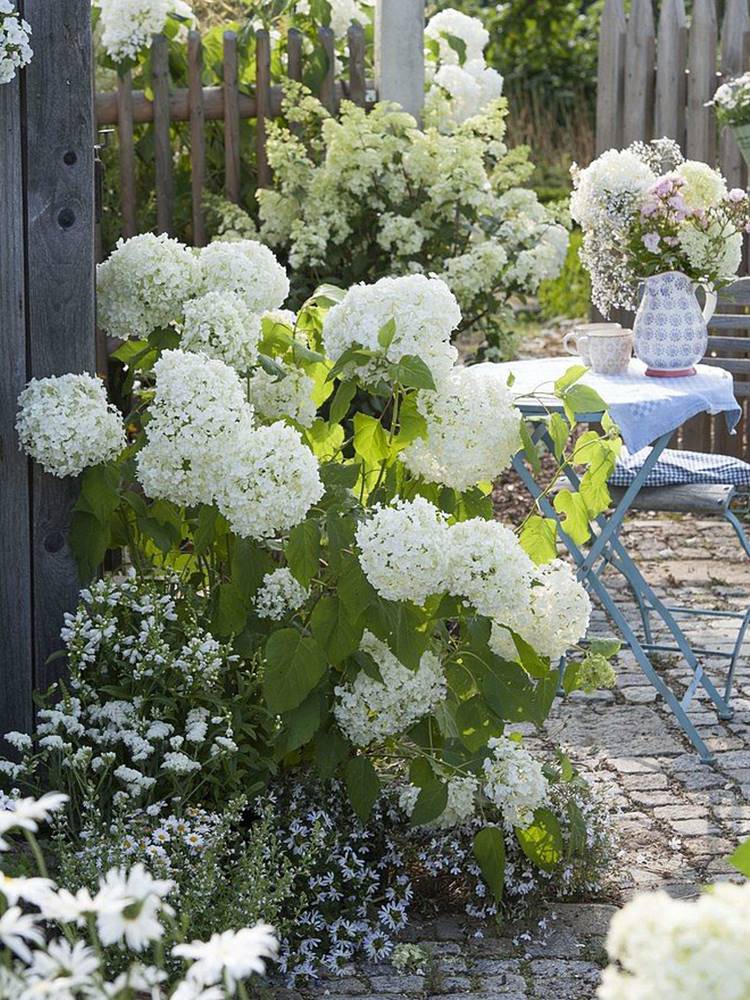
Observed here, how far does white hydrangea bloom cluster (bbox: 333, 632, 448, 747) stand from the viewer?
11.1ft

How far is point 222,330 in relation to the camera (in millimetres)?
3514

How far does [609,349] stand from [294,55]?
202cm

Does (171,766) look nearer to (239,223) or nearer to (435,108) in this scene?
(239,223)

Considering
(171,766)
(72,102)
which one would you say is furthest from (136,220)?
(171,766)

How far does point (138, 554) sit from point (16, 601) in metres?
0.30

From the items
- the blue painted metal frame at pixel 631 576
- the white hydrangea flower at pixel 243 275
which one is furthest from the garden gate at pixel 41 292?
the blue painted metal frame at pixel 631 576

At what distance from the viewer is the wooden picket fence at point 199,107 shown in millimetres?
5930

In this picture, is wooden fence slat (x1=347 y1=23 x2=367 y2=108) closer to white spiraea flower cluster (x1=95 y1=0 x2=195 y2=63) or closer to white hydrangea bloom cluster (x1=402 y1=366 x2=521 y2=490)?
white spiraea flower cluster (x1=95 y1=0 x2=195 y2=63)

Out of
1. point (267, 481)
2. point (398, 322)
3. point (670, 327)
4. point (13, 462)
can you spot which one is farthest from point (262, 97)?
point (267, 481)

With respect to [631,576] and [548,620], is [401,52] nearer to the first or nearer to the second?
[631,576]

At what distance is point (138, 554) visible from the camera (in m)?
3.83

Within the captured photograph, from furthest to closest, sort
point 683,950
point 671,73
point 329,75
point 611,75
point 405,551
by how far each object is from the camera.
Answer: point 611,75, point 671,73, point 329,75, point 405,551, point 683,950

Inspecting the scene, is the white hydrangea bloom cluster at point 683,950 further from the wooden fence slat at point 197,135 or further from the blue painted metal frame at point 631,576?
the wooden fence slat at point 197,135

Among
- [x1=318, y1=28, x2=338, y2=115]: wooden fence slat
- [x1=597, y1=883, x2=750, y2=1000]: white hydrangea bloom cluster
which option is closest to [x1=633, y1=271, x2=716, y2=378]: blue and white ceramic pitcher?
[x1=318, y1=28, x2=338, y2=115]: wooden fence slat
